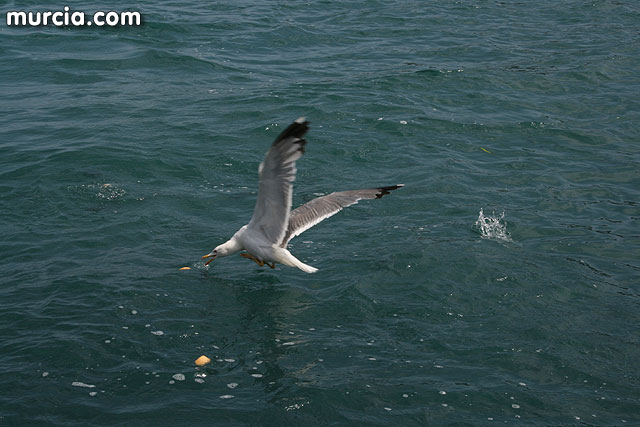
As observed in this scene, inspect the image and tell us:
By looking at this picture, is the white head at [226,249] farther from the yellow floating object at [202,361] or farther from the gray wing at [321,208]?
the yellow floating object at [202,361]

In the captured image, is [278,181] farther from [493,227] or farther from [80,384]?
[493,227]

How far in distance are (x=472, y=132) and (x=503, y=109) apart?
5.43 feet

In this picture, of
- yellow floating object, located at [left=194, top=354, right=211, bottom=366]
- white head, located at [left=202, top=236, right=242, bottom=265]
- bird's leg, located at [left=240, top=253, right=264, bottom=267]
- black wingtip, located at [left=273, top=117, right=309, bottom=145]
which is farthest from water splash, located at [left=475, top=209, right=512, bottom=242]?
yellow floating object, located at [left=194, top=354, right=211, bottom=366]

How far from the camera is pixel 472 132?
15.4 metres

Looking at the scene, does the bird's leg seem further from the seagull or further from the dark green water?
the dark green water

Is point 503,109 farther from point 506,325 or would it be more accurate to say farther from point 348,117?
point 506,325

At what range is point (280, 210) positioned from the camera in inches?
360

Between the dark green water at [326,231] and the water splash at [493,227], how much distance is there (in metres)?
0.06

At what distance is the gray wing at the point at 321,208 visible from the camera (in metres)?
9.93

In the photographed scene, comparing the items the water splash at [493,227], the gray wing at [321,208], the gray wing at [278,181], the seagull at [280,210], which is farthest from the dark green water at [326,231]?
the gray wing at [278,181]

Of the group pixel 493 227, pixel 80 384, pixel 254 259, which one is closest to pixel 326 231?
pixel 254 259

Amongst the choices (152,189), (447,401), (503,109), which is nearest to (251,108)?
(152,189)

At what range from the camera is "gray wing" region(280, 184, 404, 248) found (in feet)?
32.6

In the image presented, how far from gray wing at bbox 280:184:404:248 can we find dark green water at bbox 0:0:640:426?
90 cm
